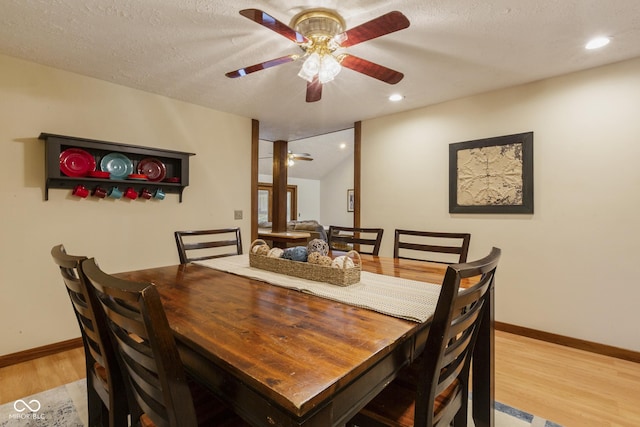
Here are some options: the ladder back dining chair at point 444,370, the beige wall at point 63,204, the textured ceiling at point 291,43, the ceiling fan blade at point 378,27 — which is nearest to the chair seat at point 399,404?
the ladder back dining chair at point 444,370

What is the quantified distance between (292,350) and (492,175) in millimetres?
2707

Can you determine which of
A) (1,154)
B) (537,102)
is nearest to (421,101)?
(537,102)

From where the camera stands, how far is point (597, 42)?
1.98 metres

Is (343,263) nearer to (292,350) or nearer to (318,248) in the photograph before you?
(318,248)

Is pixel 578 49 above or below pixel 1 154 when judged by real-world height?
above

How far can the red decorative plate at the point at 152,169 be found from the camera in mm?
2855

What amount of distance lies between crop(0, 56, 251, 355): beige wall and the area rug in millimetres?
692

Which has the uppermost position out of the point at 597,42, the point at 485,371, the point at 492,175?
the point at 597,42

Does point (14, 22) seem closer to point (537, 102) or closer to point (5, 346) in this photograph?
point (5, 346)

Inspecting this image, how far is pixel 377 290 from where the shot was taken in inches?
50.0

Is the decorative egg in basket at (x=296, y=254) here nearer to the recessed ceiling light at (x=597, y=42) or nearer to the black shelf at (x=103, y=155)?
the black shelf at (x=103, y=155)

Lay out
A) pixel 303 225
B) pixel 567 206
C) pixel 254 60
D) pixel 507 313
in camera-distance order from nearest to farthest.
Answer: pixel 254 60 → pixel 567 206 → pixel 507 313 → pixel 303 225

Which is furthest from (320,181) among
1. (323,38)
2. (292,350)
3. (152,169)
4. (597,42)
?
(292,350)

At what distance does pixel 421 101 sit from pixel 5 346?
12.8ft
